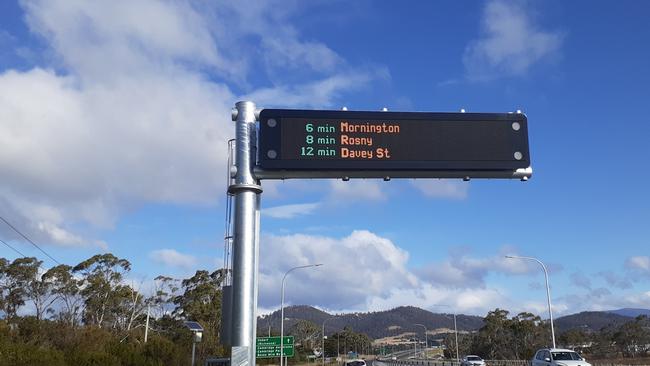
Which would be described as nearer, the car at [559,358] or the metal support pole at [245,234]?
the metal support pole at [245,234]

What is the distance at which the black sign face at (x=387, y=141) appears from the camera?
44.2 feet

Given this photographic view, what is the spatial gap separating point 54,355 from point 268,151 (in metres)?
15.8

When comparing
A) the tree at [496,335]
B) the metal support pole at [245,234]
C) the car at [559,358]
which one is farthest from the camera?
the tree at [496,335]

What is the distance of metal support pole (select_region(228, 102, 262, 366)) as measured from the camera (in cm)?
1318

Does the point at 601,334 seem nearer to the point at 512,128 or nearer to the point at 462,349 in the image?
the point at 462,349

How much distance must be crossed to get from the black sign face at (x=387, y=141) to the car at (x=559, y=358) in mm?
13900

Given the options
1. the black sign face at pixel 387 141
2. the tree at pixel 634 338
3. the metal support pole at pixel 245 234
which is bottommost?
the tree at pixel 634 338

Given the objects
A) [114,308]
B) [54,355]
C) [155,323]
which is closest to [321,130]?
[54,355]

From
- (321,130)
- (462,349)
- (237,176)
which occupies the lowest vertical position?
(462,349)

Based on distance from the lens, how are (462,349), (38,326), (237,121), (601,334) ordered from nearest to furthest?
(237,121) → (38,326) → (601,334) → (462,349)

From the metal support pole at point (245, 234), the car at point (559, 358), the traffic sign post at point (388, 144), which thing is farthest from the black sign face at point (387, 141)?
the car at point (559, 358)

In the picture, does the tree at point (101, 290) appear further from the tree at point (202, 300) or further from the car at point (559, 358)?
the car at point (559, 358)

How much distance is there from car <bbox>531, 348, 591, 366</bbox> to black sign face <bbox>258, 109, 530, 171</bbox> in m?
13.9

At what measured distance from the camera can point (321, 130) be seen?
1353cm
